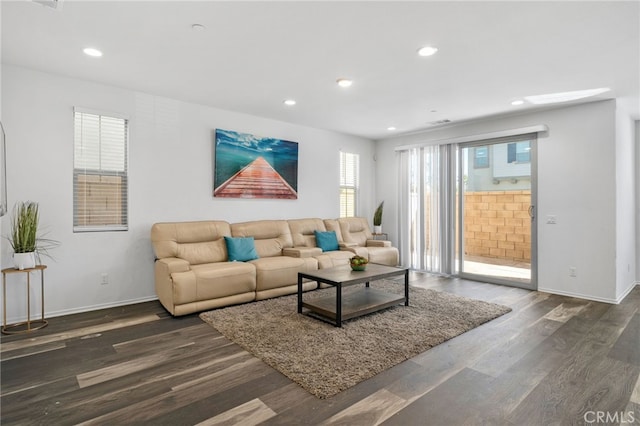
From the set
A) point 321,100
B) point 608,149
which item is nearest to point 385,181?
point 321,100

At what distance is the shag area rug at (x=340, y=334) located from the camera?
2.44 meters

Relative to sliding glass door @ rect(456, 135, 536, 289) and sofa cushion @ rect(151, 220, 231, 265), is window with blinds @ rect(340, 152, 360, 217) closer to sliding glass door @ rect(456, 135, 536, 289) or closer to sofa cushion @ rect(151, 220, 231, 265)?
sliding glass door @ rect(456, 135, 536, 289)

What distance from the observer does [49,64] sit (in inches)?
134

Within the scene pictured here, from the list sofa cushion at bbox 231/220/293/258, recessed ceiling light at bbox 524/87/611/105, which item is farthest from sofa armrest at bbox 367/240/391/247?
recessed ceiling light at bbox 524/87/611/105

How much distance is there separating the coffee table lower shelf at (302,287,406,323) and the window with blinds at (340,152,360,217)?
2.78m

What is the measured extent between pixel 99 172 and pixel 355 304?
3.30 meters

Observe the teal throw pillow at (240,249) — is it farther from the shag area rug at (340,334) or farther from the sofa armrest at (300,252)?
the shag area rug at (340,334)

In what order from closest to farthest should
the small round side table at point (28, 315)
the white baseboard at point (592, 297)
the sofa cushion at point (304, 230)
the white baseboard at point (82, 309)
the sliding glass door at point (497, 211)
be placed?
the small round side table at point (28, 315), the white baseboard at point (82, 309), the white baseboard at point (592, 297), the sliding glass door at point (497, 211), the sofa cushion at point (304, 230)

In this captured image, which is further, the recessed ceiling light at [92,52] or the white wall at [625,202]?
the white wall at [625,202]

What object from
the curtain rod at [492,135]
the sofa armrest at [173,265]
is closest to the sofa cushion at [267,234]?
the sofa armrest at [173,265]

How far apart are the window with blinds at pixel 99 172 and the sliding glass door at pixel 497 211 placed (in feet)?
16.4

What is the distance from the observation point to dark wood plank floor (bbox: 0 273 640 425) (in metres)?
1.94

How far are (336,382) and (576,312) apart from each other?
3179mm

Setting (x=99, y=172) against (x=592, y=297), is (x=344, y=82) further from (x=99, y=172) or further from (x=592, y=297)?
(x=592, y=297)
